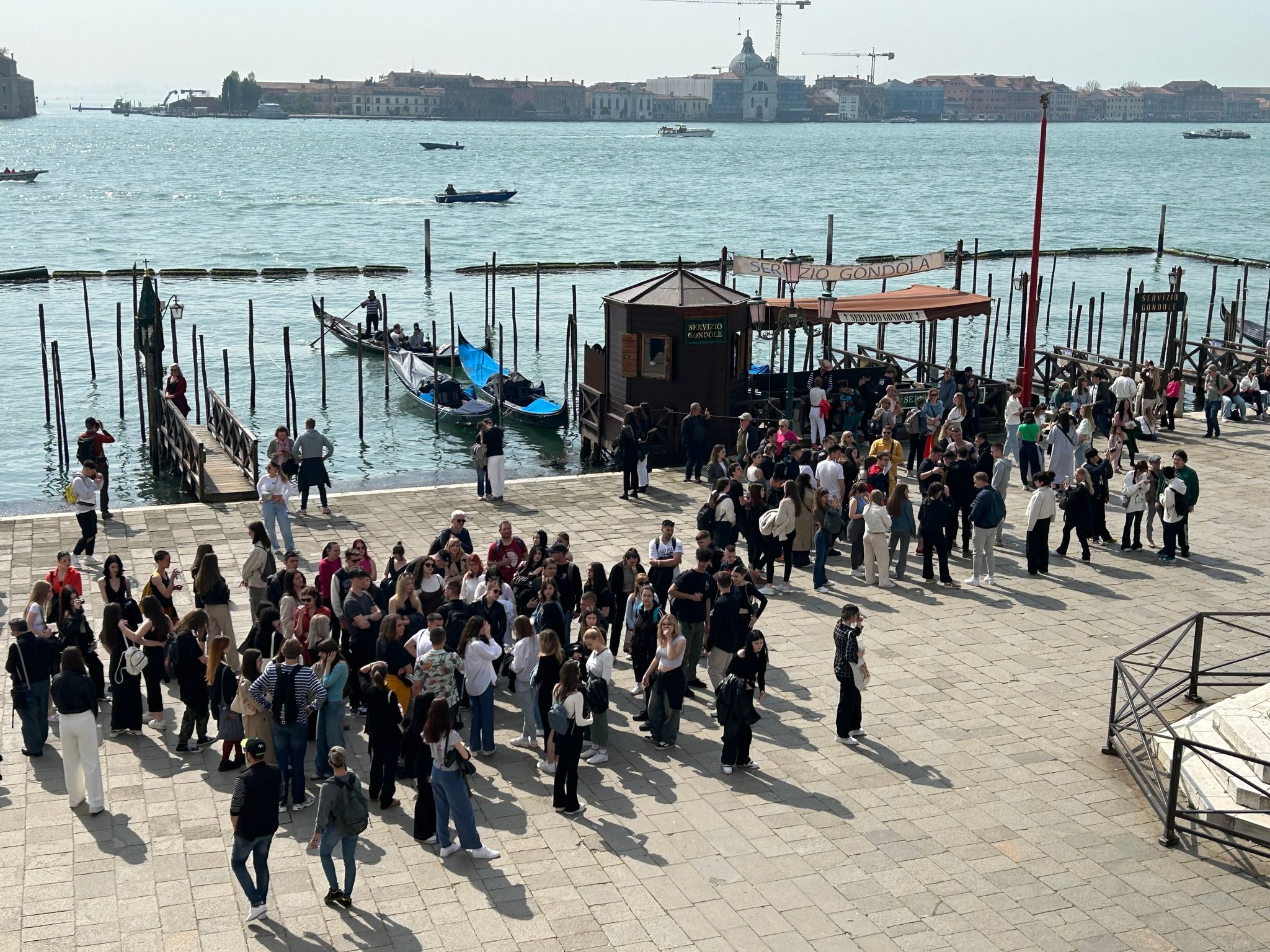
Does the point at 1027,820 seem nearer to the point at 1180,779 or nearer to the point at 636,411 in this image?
the point at 1180,779

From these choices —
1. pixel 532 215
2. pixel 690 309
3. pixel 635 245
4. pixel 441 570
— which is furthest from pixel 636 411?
pixel 532 215

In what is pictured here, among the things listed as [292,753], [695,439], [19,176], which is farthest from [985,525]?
[19,176]

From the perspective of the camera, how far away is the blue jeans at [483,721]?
12.7 metres

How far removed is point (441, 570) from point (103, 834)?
14.3ft

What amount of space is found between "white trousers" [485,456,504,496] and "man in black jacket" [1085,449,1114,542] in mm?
8303

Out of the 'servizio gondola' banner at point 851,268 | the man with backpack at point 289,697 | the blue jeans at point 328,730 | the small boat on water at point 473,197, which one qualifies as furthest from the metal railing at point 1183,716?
the small boat on water at point 473,197

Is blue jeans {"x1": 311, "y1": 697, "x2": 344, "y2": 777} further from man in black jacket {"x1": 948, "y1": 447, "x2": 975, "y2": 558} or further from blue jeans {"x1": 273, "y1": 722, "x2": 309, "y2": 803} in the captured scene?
man in black jacket {"x1": 948, "y1": 447, "x2": 975, "y2": 558}

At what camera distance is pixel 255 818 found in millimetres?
10016

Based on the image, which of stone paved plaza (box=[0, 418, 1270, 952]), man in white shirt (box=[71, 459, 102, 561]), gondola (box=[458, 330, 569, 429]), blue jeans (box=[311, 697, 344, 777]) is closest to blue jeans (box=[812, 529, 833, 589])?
stone paved plaza (box=[0, 418, 1270, 952])

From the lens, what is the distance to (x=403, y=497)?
22.6m

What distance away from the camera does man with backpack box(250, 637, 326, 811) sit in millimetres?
11703

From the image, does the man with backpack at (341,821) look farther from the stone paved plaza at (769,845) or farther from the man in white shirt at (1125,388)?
the man in white shirt at (1125,388)

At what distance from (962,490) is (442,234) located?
76.4 metres

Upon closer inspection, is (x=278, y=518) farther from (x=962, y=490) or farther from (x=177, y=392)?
(x=177, y=392)
